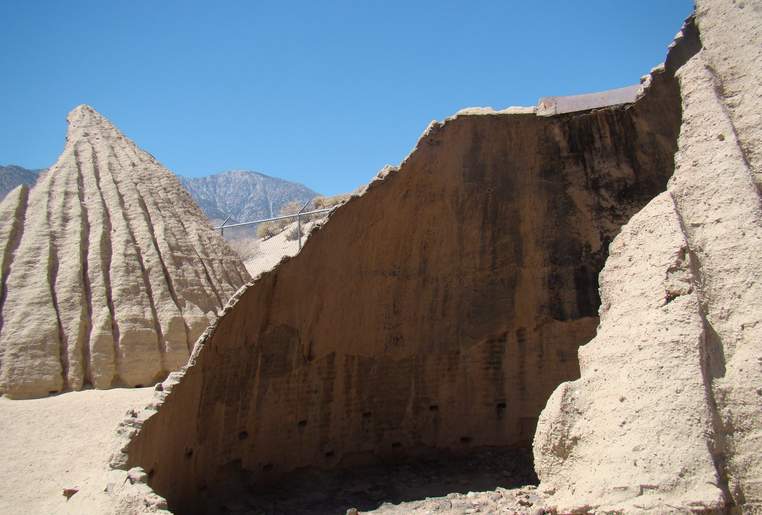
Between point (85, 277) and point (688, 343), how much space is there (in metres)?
7.96

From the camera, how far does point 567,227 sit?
9594 mm

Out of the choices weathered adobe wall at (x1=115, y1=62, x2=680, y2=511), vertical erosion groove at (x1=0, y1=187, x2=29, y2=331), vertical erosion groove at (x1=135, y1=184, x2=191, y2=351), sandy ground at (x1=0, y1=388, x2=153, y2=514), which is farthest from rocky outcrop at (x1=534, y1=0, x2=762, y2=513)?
vertical erosion groove at (x1=0, y1=187, x2=29, y2=331)

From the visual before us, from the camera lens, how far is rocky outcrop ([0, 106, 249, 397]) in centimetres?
892

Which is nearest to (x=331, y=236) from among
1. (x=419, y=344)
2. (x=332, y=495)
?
(x=419, y=344)

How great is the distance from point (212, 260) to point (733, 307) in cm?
874

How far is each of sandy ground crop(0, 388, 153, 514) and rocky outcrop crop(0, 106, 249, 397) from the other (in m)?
0.42

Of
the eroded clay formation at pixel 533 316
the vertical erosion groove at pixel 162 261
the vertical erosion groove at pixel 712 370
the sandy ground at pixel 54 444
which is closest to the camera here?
the vertical erosion groove at pixel 712 370

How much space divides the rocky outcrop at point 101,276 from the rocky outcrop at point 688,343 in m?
6.25

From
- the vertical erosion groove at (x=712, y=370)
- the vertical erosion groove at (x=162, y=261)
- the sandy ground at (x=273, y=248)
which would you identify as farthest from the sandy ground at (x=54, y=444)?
the sandy ground at (x=273, y=248)

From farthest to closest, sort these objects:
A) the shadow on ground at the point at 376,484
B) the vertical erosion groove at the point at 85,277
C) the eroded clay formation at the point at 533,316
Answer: the vertical erosion groove at the point at 85,277 < the shadow on ground at the point at 376,484 < the eroded clay formation at the point at 533,316

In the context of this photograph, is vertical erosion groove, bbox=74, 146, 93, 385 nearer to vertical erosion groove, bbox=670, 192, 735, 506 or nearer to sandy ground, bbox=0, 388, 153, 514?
sandy ground, bbox=0, 388, 153, 514

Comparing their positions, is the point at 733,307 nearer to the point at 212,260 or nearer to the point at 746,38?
the point at 746,38

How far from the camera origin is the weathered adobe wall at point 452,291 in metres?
8.54

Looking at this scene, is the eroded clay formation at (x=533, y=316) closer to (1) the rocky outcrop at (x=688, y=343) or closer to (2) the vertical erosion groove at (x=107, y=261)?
(1) the rocky outcrop at (x=688, y=343)
